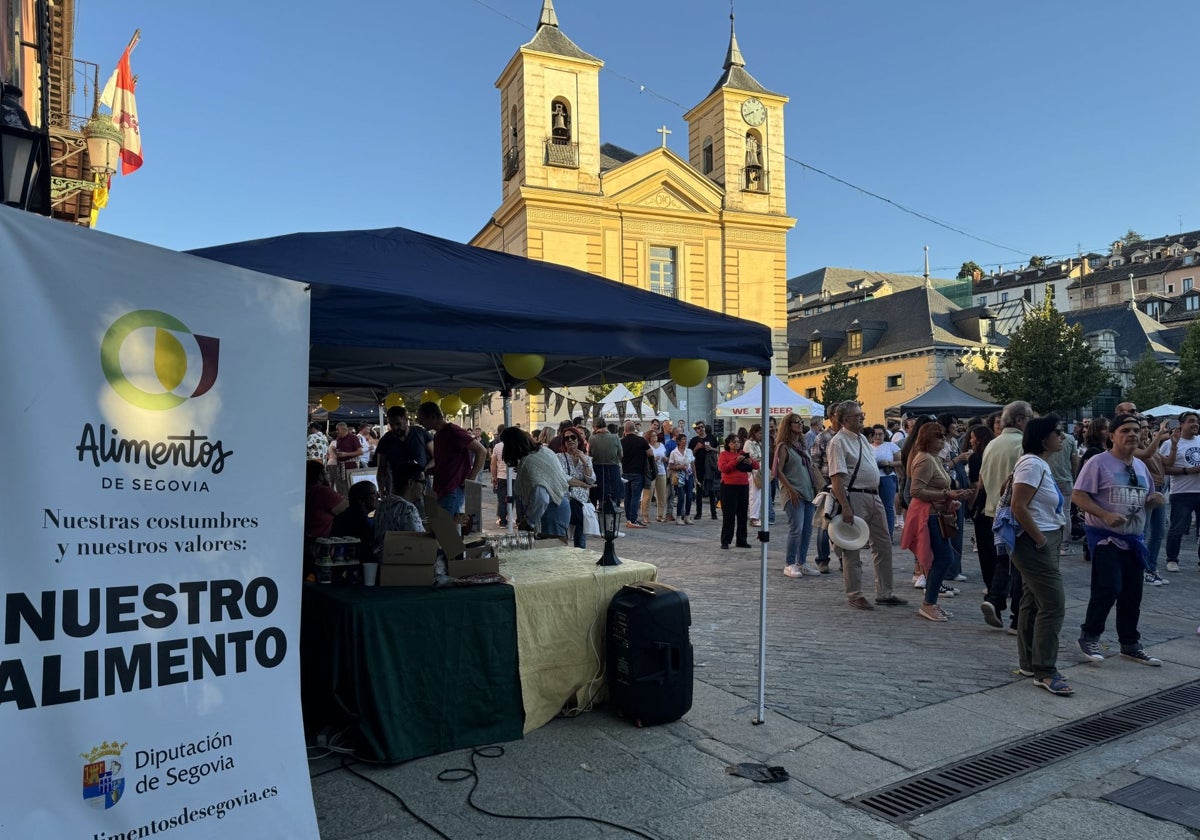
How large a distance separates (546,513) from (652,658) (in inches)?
168

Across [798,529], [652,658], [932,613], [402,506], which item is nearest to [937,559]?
[932,613]

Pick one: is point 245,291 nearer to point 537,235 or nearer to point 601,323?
point 601,323

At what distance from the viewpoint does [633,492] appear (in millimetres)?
14328

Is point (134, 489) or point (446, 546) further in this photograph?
point (446, 546)

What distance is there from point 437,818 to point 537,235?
28854mm

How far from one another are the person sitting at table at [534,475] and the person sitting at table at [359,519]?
296 cm

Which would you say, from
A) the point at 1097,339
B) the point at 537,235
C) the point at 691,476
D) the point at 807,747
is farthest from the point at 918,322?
the point at 807,747

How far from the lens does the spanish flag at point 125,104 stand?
14.3 metres

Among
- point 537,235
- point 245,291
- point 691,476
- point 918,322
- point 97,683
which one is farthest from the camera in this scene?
point 918,322

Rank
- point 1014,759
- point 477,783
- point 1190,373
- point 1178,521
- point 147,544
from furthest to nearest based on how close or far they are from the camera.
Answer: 1. point 1190,373
2. point 1178,521
3. point 1014,759
4. point 477,783
5. point 147,544

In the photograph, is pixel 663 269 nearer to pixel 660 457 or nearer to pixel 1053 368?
pixel 1053 368

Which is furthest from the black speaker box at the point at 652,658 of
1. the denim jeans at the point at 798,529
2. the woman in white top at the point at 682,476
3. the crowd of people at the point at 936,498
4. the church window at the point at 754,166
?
the church window at the point at 754,166

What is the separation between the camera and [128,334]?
253 cm

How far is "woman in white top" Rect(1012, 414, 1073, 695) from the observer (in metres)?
5.06
